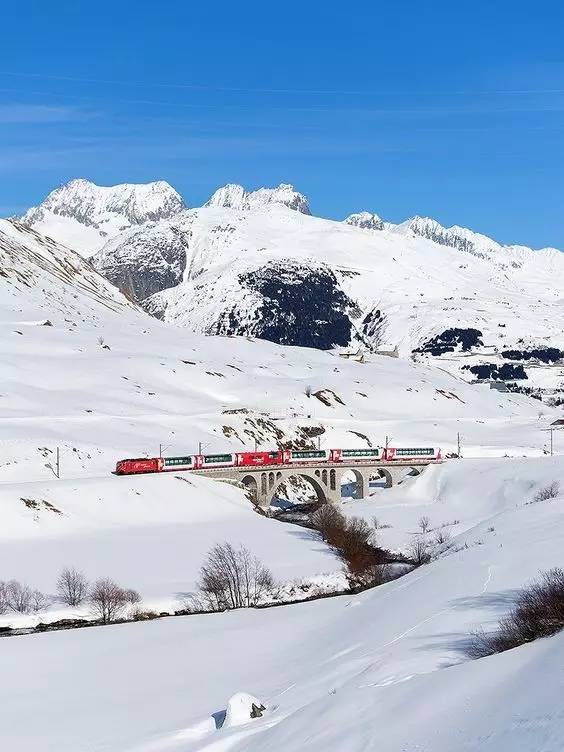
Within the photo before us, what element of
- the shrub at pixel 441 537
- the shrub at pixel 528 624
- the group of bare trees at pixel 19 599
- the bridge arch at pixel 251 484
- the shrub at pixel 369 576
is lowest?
the shrub at pixel 369 576

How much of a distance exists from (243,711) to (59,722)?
927cm

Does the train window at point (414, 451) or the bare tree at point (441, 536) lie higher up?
the train window at point (414, 451)

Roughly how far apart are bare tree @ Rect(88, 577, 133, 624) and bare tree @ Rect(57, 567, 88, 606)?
2.62ft

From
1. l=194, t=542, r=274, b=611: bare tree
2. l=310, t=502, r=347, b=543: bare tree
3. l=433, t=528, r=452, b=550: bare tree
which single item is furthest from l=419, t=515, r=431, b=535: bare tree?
l=194, t=542, r=274, b=611: bare tree

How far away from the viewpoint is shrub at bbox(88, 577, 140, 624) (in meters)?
64.6

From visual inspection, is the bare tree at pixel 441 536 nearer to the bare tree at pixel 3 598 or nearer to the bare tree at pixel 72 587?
the bare tree at pixel 72 587

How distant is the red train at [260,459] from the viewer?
4498 inches

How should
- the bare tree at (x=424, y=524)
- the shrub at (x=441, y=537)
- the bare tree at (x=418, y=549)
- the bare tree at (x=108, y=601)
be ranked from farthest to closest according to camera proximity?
the bare tree at (x=424, y=524)
the shrub at (x=441, y=537)
the bare tree at (x=418, y=549)
the bare tree at (x=108, y=601)

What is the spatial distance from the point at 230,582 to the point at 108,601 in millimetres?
10314

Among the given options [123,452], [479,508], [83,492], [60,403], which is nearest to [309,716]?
[83,492]

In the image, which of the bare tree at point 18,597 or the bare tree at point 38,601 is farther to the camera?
the bare tree at point 38,601

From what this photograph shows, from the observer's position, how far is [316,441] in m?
170

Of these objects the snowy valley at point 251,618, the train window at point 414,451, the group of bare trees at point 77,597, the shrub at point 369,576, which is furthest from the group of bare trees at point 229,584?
the train window at point 414,451

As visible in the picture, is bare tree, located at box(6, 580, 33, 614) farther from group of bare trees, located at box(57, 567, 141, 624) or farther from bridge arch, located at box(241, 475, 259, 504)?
bridge arch, located at box(241, 475, 259, 504)
